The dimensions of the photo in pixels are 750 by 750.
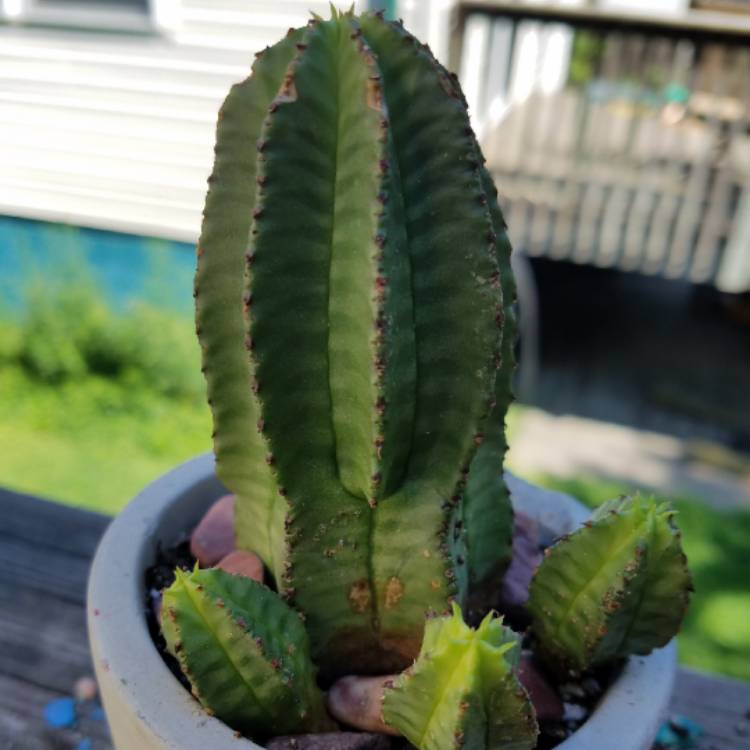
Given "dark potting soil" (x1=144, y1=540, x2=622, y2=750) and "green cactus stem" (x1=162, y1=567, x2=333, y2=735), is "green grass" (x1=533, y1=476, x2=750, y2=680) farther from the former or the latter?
"green cactus stem" (x1=162, y1=567, x2=333, y2=735)

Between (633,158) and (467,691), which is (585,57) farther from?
(467,691)

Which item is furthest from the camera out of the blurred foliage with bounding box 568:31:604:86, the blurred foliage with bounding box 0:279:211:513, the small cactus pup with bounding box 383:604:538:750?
the blurred foliage with bounding box 568:31:604:86

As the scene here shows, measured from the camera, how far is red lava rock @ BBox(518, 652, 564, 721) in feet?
1.81

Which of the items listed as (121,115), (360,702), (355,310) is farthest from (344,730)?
(121,115)

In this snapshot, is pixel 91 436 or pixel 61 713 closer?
pixel 61 713

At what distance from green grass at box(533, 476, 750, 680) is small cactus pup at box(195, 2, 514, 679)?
1.15m

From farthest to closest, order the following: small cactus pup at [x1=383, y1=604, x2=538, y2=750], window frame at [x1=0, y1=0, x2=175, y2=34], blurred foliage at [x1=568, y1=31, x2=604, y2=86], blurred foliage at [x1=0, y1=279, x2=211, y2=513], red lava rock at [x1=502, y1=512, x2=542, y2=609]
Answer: blurred foliage at [x1=568, y1=31, x2=604, y2=86]
window frame at [x1=0, y1=0, x2=175, y2=34]
blurred foliage at [x1=0, y1=279, x2=211, y2=513]
red lava rock at [x1=502, y1=512, x2=542, y2=609]
small cactus pup at [x1=383, y1=604, x2=538, y2=750]

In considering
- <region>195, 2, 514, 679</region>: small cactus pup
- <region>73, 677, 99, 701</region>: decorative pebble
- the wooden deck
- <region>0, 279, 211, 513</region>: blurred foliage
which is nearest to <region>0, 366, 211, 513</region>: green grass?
<region>0, 279, 211, 513</region>: blurred foliage

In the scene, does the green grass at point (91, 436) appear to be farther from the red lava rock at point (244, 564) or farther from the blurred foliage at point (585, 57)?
the blurred foliage at point (585, 57)

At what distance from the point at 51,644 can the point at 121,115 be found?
2.50 metres

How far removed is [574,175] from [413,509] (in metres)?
2.75

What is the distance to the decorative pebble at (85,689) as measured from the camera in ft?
2.32

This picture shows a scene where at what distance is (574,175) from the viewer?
3.06 metres

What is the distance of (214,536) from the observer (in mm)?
675
